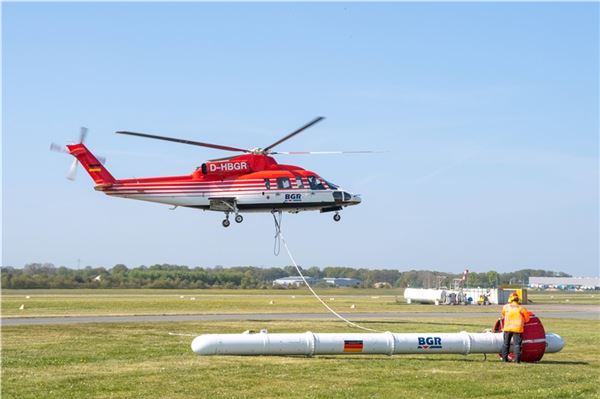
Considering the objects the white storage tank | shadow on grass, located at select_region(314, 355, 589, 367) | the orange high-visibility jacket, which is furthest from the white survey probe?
the white storage tank

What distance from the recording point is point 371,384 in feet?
68.1

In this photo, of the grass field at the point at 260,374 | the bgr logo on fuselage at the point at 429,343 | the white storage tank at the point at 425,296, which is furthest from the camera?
the white storage tank at the point at 425,296

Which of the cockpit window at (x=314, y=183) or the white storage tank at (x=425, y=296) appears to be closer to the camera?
the cockpit window at (x=314, y=183)

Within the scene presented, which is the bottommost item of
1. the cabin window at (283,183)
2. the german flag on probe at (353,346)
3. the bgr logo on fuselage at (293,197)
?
the german flag on probe at (353,346)

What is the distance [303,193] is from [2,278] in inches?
3876

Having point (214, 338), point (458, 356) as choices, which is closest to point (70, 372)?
point (214, 338)

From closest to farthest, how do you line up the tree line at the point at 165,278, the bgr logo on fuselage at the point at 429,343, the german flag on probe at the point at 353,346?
1. the german flag on probe at the point at 353,346
2. the bgr logo on fuselage at the point at 429,343
3. the tree line at the point at 165,278

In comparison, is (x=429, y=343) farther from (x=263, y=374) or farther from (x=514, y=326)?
(x=263, y=374)

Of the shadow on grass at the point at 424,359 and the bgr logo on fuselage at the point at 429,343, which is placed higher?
the bgr logo on fuselage at the point at 429,343

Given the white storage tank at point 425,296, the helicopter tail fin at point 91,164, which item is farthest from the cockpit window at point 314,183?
the white storage tank at point 425,296

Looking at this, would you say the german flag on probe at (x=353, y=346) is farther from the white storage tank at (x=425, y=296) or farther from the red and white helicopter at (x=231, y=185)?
the white storage tank at (x=425, y=296)

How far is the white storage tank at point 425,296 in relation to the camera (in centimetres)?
7888

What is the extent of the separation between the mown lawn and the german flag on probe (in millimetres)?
372

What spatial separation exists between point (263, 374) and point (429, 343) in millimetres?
6524
